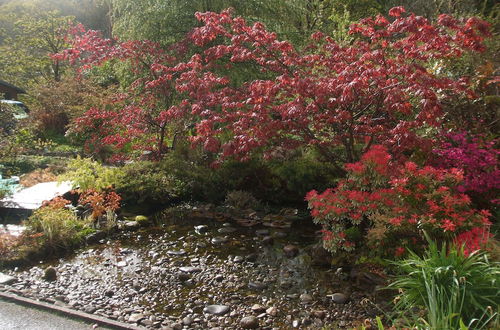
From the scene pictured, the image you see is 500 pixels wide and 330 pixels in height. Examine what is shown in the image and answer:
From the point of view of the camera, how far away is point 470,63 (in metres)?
6.88

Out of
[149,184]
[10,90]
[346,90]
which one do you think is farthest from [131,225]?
[10,90]

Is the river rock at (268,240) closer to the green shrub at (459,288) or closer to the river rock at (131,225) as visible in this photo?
the river rock at (131,225)

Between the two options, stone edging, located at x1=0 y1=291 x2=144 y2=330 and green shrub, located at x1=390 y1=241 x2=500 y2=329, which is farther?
stone edging, located at x1=0 y1=291 x2=144 y2=330

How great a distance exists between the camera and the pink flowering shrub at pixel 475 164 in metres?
4.93

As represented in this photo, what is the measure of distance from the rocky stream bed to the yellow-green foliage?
142cm

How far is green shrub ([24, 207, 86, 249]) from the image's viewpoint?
5738mm

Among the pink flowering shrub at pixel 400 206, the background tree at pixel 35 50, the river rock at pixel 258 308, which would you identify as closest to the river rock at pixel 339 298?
the pink flowering shrub at pixel 400 206

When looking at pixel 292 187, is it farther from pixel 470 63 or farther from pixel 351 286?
Answer: pixel 470 63

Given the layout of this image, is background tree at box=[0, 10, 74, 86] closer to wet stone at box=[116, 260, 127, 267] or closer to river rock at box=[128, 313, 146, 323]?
wet stone at box=[116, 260, 127, 267]

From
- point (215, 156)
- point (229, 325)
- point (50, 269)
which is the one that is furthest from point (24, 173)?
point (229, 325)

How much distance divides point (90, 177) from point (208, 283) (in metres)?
3.61

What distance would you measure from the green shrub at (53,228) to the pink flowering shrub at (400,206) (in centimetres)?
351

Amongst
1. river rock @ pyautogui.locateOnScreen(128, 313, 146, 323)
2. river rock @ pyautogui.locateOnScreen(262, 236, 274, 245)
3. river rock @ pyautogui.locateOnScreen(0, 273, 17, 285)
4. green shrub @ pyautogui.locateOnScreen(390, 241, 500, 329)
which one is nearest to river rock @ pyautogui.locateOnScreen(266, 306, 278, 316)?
river rock @ pyautogui.locateOnScreen(128, 313, 146, 323)

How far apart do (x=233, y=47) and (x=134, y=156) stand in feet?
15.9
